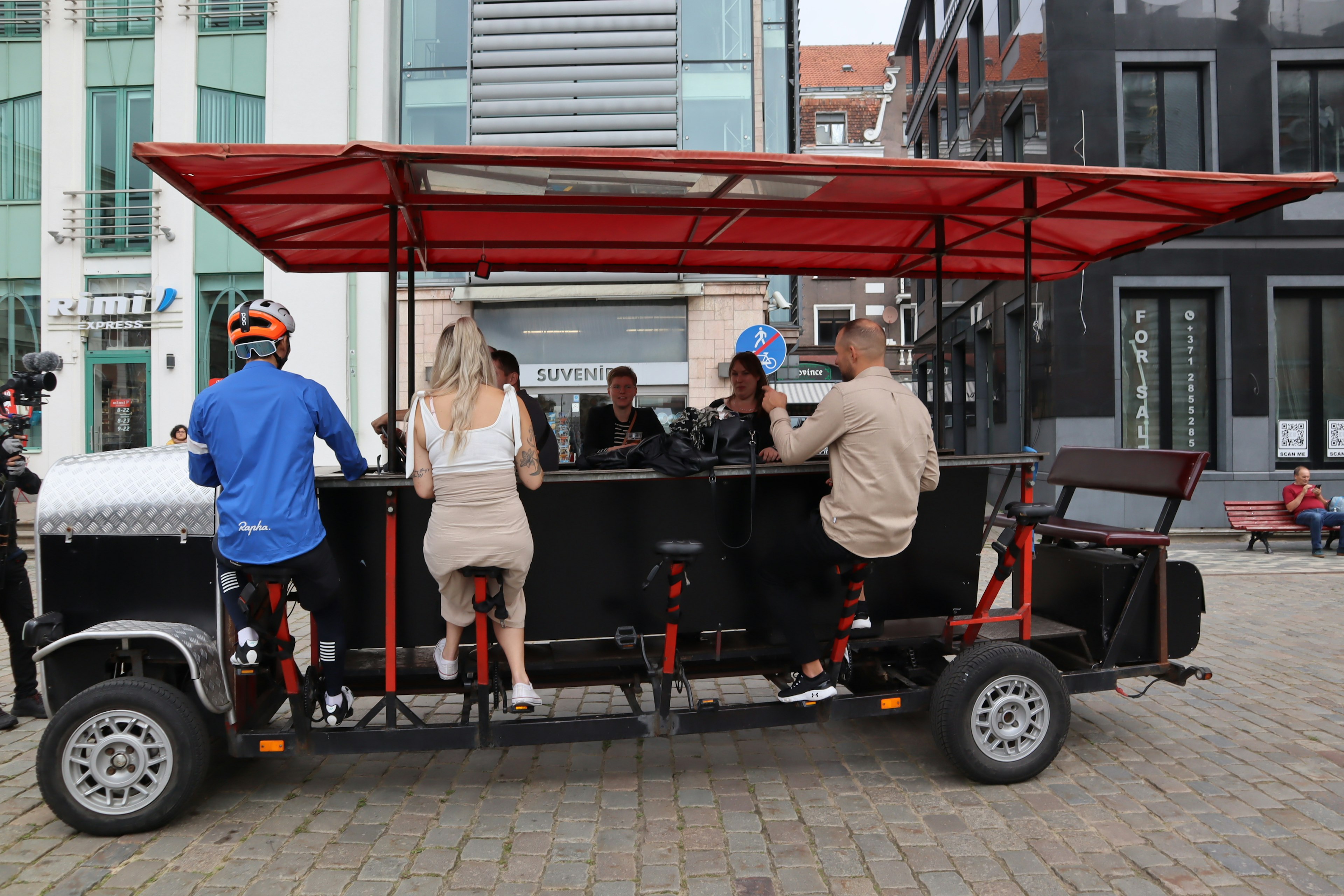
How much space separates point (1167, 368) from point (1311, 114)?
509 centimetres

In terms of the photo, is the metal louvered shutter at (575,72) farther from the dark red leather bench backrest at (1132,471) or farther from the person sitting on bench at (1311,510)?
the dark red leather bench backrest at (1132,471)

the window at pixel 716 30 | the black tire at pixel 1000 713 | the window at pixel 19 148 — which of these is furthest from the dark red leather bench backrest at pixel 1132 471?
the window at pixel 19 148

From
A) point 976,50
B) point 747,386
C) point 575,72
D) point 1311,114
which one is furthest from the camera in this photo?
point 976,50

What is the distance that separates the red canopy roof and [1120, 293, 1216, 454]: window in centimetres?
1074

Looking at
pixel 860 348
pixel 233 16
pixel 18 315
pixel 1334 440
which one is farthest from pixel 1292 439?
pixel 18 315

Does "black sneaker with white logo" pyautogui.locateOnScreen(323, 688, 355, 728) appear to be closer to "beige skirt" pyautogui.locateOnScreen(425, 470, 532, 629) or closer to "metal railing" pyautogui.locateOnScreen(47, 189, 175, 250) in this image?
"beige skirt" pyautogui.locateOnScreen(425, 470, 532, 629)

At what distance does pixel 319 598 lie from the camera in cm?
378

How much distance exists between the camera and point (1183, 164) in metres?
15.7

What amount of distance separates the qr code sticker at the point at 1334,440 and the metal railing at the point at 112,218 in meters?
21.8

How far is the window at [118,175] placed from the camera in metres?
17.8

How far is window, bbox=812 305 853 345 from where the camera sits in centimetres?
4416

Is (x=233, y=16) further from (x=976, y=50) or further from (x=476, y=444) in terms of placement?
(x=476, y=444)

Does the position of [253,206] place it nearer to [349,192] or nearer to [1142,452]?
[349,192]

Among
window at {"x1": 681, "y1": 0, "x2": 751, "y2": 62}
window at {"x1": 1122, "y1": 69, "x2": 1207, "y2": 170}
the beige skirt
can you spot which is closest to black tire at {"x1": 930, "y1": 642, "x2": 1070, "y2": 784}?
the beige skirt
